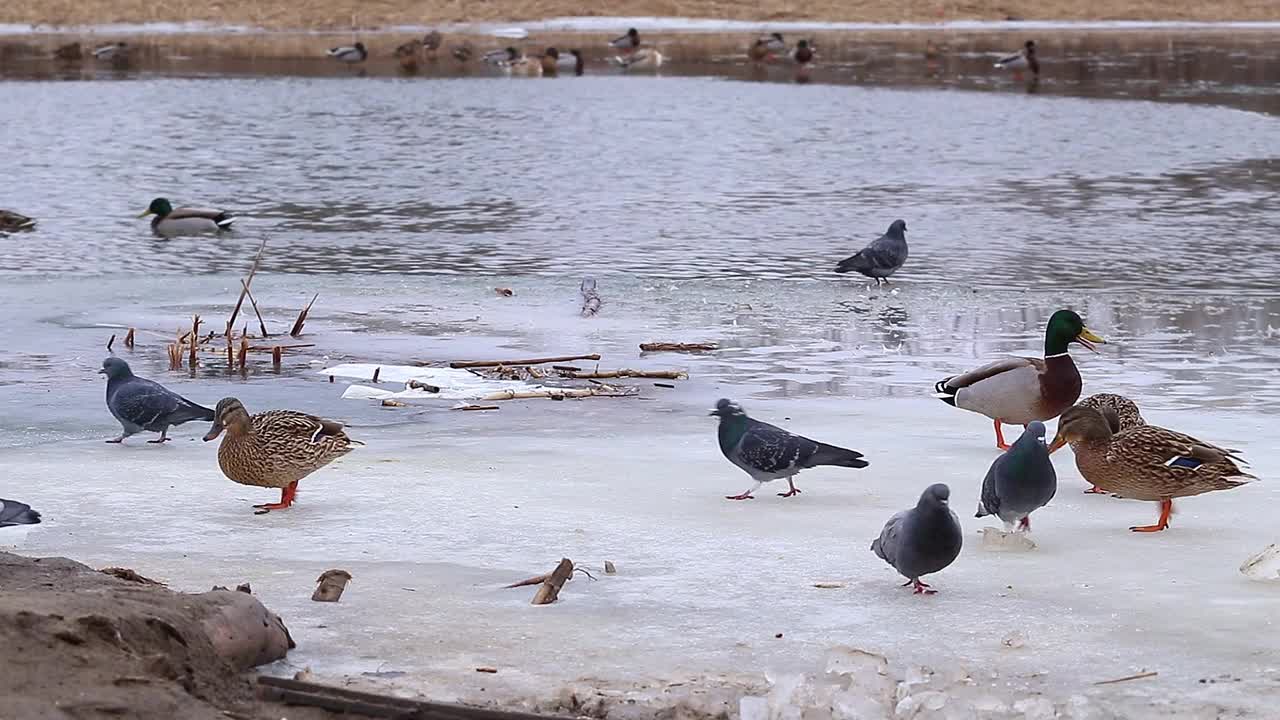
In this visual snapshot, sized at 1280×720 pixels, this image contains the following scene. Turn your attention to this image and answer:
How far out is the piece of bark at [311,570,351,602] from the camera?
555 centimetres

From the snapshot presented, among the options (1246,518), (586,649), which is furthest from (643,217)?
(586,649)

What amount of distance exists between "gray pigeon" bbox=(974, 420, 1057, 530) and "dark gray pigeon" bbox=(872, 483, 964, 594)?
54cm

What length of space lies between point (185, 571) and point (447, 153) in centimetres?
1845

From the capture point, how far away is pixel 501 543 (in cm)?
628

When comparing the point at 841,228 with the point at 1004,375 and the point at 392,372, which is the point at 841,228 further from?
the point at 1004,375

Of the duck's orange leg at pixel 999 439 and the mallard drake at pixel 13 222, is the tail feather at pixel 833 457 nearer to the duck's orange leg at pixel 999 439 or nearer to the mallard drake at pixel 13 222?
the duck's orange leg at pixel 999 439

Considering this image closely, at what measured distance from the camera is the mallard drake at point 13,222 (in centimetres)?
1684

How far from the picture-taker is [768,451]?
676cm

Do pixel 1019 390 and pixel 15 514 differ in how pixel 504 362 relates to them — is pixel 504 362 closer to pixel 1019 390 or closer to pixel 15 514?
pixel 1019 390

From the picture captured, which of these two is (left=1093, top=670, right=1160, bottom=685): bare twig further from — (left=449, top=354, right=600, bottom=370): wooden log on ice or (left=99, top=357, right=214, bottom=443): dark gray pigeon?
(left=449, top=354, right=600, bottom=370): wooden log on ice

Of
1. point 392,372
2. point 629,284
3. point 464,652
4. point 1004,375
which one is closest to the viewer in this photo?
point 464,652

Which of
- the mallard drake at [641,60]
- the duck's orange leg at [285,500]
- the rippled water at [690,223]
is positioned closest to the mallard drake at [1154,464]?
the rippled water at [690,223]

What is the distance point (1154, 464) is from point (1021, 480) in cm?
65

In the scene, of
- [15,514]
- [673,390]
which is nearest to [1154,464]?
[673,390]
